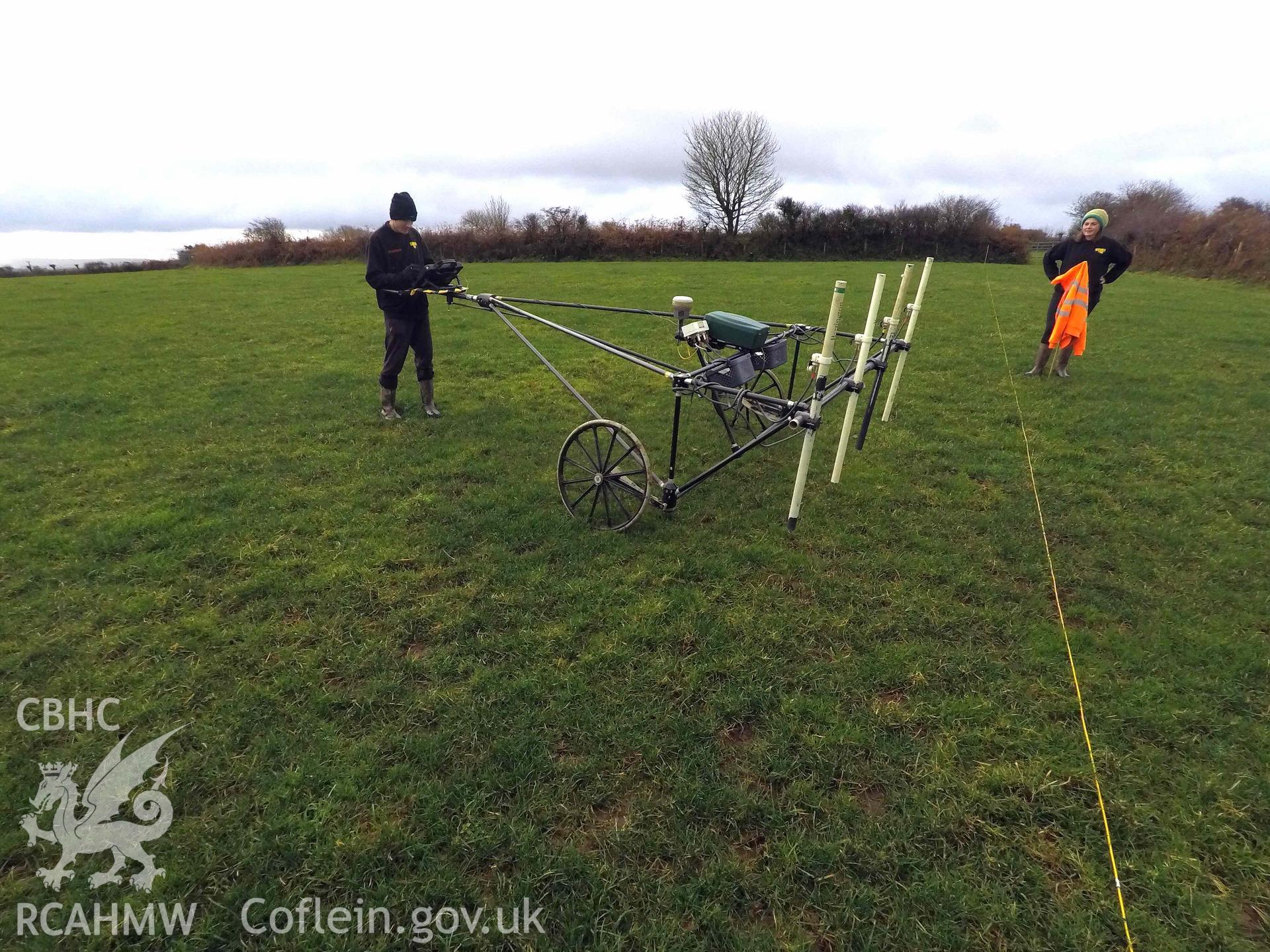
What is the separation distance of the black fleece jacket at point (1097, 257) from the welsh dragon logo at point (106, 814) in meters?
9.83

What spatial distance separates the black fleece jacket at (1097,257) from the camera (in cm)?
759

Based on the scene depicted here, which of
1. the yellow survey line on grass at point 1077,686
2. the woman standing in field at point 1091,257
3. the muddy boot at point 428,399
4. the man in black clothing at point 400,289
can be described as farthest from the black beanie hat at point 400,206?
the woman standing in field at point 1091,257

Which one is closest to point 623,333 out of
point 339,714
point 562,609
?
point 562,609

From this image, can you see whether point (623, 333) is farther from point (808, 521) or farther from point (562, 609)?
point (562, 609)

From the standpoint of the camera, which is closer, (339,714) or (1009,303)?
(339,714)

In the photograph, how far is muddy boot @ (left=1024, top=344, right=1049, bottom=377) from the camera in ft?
27.7

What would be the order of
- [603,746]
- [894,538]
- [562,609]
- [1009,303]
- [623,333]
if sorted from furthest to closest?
[1009,303] < [623,333] < [894,538] < [562,609] < [603,746]

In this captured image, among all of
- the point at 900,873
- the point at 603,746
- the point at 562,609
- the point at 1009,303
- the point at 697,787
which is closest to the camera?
the point at 900,873

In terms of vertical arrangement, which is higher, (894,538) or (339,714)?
(894,538)

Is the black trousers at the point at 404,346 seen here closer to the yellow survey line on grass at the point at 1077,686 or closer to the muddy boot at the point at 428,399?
the muddy boot at the point at 428,399

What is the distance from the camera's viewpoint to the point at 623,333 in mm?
12484

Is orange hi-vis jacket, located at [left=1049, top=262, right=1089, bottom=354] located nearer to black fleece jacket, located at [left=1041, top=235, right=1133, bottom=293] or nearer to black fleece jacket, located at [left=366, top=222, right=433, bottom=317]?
black fleece jacket, located at [left=1041, top=235, right=1133, bottom=293]

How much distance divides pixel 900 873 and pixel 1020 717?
118 cm

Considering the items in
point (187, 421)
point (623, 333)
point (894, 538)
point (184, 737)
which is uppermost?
point (623, 333)
